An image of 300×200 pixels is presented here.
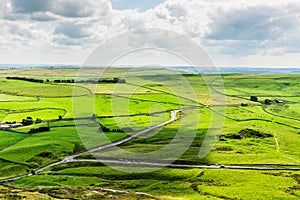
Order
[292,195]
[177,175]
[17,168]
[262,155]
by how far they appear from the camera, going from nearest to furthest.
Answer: [292,195] < [177,175] < [17,168] < [262,155]

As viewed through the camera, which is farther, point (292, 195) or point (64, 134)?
point (64, 134)

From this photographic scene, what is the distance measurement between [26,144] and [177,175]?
83.6m

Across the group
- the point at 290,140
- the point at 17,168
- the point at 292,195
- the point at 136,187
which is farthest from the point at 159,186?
the point at 290,140

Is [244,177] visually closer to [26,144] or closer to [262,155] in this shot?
[262,155]

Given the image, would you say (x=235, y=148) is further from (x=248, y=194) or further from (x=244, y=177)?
(x=248, y=194)

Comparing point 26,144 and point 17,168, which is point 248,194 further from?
point 26,144

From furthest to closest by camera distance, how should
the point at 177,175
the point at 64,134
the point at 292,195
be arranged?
the point at 64,134
the point at 177,175
the point at 292,195

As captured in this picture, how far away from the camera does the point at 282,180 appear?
119 meters

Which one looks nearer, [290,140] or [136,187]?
[136,187]

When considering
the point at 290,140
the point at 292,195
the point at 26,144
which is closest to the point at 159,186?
the point at 292,195

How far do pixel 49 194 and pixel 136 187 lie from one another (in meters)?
27.7

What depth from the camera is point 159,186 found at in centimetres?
11519

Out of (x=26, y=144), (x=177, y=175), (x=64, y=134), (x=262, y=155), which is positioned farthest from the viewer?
(x=64, y=134)

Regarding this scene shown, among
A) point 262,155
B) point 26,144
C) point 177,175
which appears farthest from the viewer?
point 26,144
